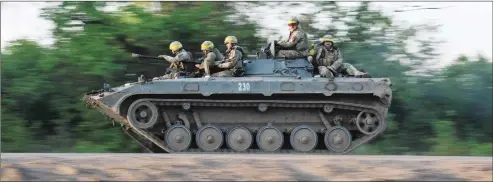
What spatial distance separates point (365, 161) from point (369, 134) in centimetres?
375

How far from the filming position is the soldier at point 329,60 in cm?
1672

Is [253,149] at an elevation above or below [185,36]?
below

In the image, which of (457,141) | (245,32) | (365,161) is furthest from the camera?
(245,32)

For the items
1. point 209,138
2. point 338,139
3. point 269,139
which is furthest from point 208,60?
point 338,139

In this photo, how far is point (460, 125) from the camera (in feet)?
73.6

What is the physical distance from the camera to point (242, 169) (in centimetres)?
1224

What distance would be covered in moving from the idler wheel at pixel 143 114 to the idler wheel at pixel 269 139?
1994mm

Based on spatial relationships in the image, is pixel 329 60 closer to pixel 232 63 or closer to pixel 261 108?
pixel 261 108

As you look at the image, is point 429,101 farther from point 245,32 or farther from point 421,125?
point 245,32

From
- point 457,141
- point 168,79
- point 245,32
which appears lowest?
point 457,141

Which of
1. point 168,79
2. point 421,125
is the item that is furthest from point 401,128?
point 168,79

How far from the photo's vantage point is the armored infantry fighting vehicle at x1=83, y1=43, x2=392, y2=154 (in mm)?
15969

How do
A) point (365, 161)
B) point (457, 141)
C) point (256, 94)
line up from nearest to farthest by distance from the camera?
1. point (365, 161)
2. point (256, 94)
3. point (457, 141)

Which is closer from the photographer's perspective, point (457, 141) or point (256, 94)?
point (256, 94)
